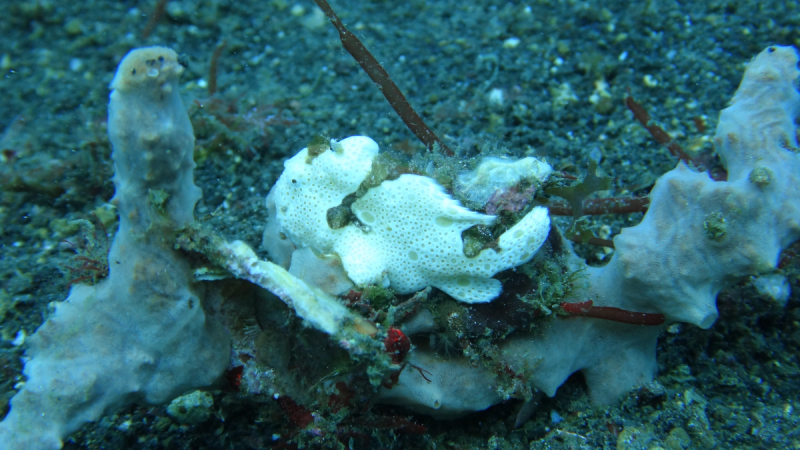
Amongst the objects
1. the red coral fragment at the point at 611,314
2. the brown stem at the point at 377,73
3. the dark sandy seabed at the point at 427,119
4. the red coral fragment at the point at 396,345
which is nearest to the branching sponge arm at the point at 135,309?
the dark sandy seabed at the point at 427,119

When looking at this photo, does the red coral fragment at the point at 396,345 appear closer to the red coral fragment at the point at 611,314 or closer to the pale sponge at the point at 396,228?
the pale sponge at the point at 396,228

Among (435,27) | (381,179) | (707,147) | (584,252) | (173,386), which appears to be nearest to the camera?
(173,386)

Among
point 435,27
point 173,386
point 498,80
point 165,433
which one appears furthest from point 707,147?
point 165,433

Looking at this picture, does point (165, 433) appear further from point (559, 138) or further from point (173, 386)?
point (559, 138)

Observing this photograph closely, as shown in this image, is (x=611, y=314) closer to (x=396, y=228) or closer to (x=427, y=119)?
(x=396, y=228)

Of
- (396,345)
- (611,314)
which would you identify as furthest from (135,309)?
(611,314)
